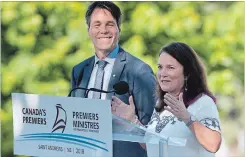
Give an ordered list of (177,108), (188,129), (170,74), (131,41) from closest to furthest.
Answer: (177,108) < (188,129) < (170,74) < (131,41)

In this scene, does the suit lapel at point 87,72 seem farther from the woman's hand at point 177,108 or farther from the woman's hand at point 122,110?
the woman's hand at point 177,108

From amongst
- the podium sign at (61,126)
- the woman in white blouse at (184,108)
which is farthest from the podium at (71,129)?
the woman in white blouse at (184,108)

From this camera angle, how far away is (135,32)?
6.41 meters

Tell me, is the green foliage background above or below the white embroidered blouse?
above

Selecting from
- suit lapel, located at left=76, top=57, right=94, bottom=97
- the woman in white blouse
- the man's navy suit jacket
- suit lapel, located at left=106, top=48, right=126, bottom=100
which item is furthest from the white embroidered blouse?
suit lapel, located at left=76, top=57, right=94, bottom=97

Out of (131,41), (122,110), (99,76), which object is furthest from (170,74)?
(131,41)

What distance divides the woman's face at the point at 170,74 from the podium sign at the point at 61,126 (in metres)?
0.35

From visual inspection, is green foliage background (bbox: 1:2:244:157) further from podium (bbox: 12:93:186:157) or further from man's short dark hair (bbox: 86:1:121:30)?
podium (bbox: 12:93:186:157)

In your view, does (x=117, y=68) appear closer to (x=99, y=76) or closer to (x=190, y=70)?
(x=99, y=76)

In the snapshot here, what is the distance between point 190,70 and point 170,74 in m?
0.09

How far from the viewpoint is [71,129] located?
2793 millimetres

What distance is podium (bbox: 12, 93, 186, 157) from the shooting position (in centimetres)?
266

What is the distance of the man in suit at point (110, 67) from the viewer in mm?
3289

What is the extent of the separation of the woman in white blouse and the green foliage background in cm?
316
